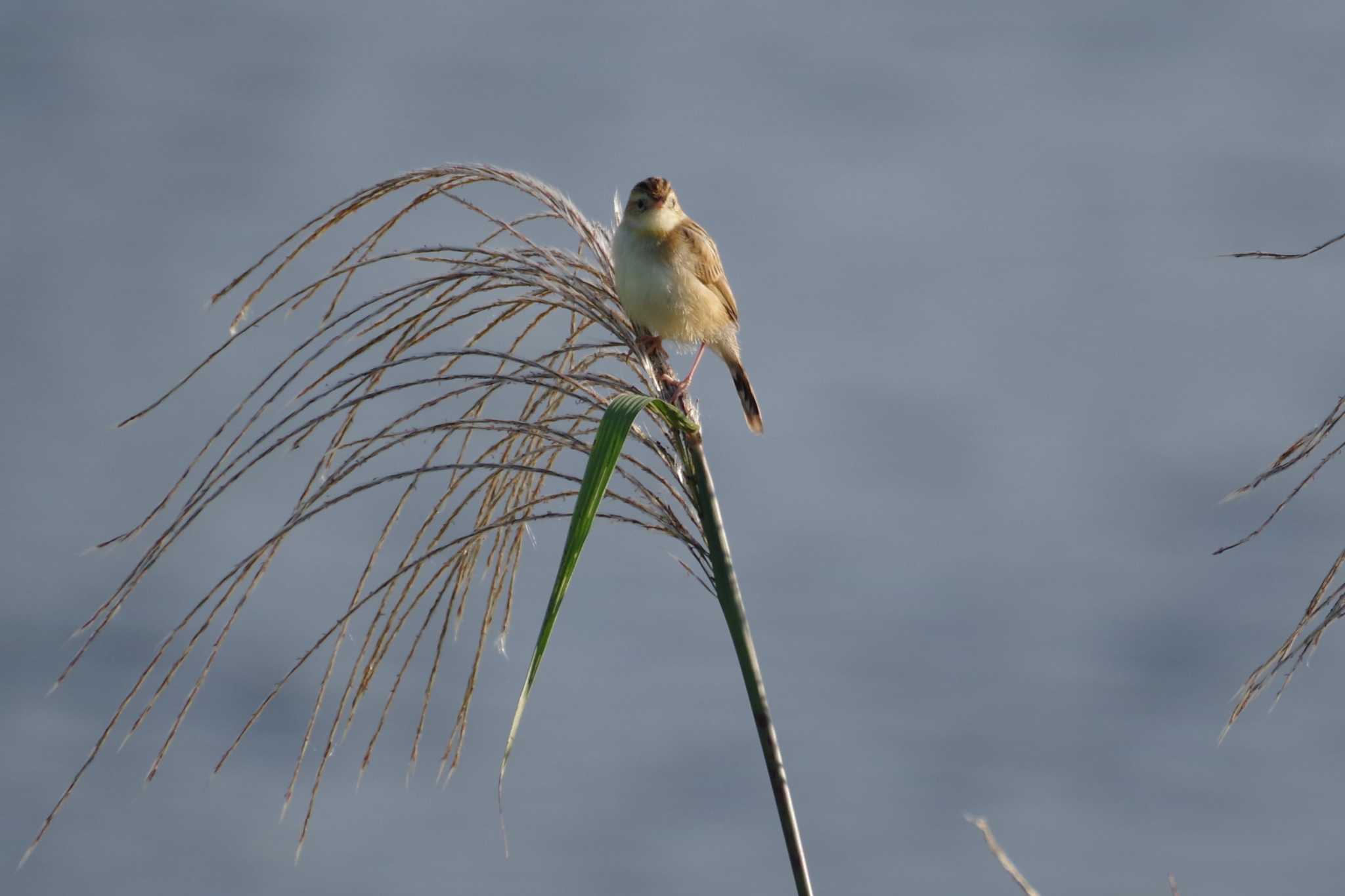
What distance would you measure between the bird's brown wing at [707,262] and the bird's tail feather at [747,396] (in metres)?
0.15

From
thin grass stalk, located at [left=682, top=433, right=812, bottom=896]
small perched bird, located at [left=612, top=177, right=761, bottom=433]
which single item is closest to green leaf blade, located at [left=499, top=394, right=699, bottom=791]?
thin grass stalk, located at [left=682, top=433, right=812, bottom=896]

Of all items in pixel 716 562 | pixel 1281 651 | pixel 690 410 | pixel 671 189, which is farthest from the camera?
pixel 671 189

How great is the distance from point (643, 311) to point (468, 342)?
4.99 feet

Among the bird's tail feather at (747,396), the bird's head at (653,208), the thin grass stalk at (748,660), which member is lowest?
the thin grass stalk at (748,660)

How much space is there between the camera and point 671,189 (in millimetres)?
4340

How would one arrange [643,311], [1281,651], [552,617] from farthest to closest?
[643,311] → [1281,651] → [552,617]

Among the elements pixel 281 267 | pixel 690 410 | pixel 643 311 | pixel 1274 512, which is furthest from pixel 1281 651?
pixel 643 311

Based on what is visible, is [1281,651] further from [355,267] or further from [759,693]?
[355,267]

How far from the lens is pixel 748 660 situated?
81.4 inches

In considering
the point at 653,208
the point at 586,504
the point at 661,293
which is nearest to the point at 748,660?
the point at 586,504

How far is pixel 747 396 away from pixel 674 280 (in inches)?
17.5

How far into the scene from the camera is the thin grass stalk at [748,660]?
2027mm

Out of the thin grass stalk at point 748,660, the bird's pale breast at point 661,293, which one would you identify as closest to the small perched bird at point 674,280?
the bird's pale breast at point 661,293

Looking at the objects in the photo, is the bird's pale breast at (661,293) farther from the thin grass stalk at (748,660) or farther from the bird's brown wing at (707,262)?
the thin grass stalk at (748,660)
